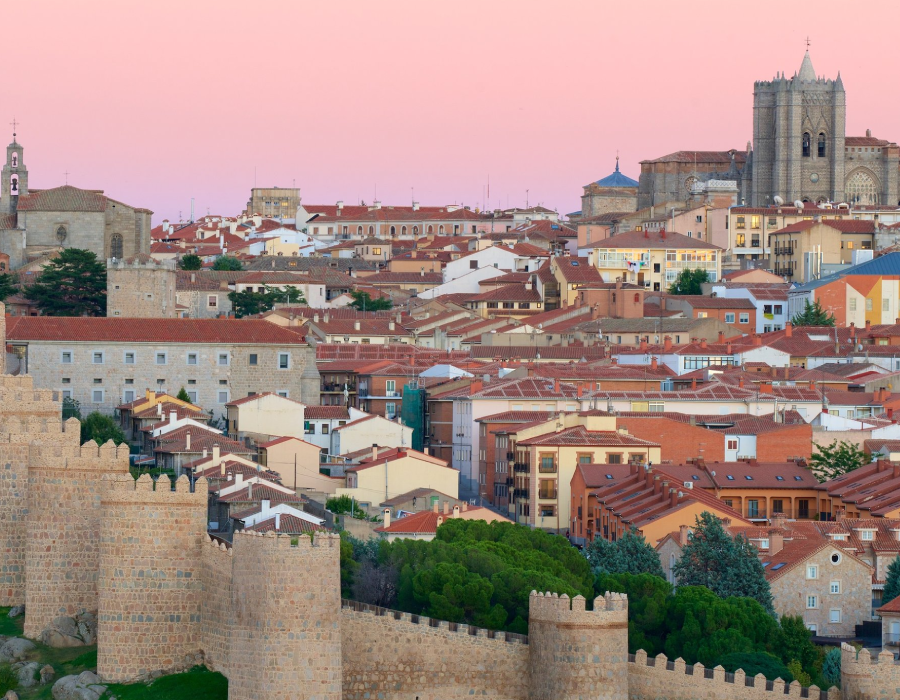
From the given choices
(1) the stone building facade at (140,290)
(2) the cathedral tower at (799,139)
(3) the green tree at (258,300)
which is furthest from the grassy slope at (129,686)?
(2) the cathedral tower at (799,139)

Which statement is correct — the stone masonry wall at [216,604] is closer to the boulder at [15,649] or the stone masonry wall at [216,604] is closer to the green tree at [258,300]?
the boulder at [15,649]

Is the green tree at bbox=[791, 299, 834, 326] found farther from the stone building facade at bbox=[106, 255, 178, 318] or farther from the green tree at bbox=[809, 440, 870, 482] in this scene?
the green tree at bbox=[809, 440, 870, 482]

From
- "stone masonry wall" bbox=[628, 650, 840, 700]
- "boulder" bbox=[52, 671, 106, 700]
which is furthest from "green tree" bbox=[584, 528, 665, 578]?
"boulder" bbox=[52, 671, 106, 700]

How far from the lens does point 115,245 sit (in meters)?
98.4

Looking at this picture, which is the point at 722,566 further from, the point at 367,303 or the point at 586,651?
the point at 367,303

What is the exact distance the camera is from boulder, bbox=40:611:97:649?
37.3 m

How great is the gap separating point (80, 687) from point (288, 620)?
4.49 metres

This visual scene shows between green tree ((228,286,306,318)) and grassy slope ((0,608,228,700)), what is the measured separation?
57111 mm

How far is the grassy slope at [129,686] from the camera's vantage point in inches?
1356

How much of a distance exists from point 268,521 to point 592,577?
21.0 ft

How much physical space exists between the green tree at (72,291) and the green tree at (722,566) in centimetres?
4034

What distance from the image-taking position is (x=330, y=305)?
104m

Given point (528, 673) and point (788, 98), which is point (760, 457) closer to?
point (528, 673)

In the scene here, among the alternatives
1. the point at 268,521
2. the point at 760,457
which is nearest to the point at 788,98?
the point at 760,457
